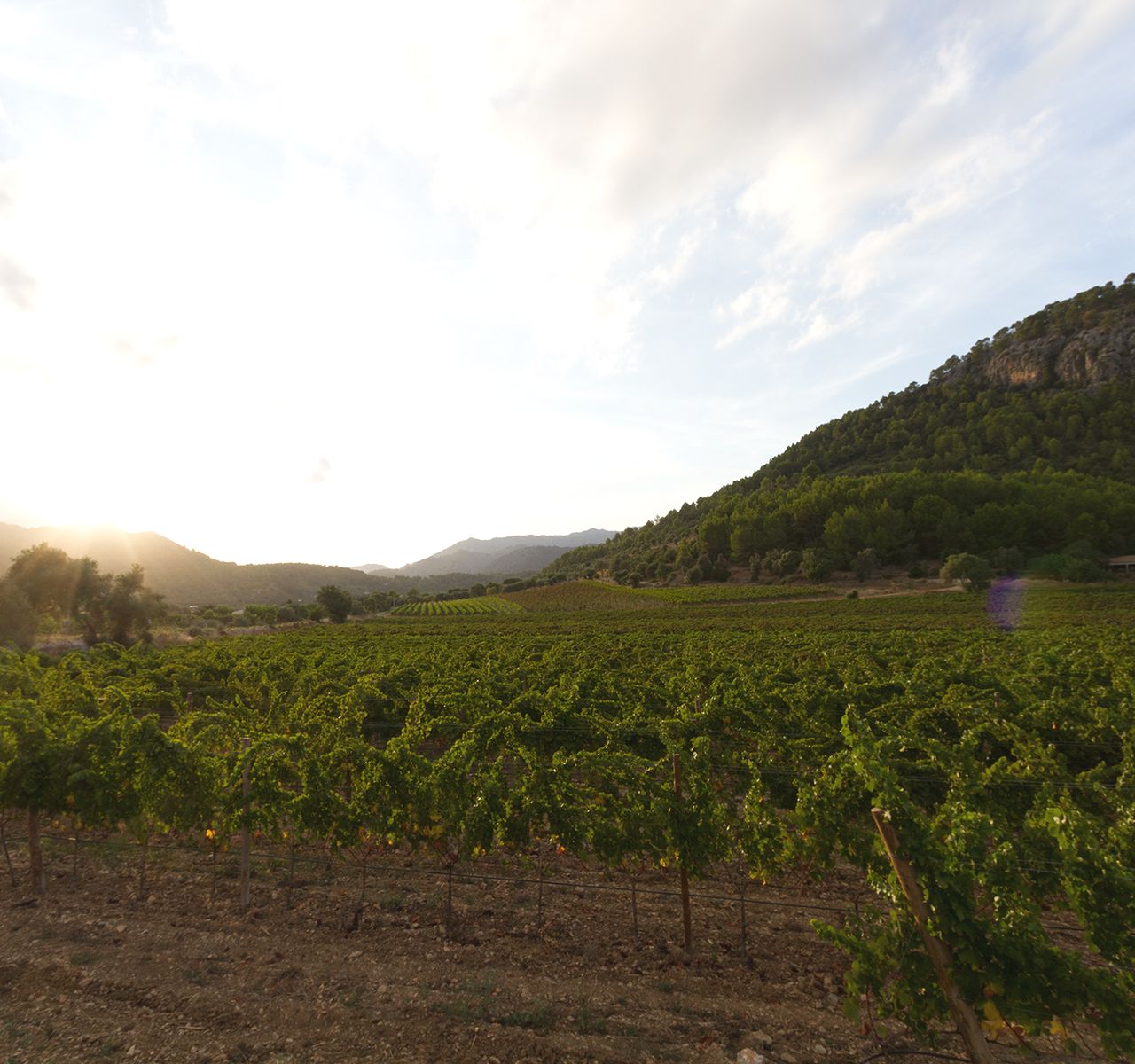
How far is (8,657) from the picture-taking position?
83.9 feet

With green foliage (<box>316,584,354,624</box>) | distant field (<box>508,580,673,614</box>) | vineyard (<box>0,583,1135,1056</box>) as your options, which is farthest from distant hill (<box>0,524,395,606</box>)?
vineyard (<box>0,583,1135,1056</box>)

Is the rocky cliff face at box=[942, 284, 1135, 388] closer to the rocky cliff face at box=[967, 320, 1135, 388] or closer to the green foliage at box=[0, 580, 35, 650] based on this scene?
the rocky cliff face at box=[967, 320, 1135, 388]

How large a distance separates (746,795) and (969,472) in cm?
12286

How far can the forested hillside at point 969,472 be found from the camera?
3469 inches

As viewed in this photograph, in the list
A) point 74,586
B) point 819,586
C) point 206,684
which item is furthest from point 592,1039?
point 819,586

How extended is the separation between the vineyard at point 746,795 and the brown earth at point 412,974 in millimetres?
464

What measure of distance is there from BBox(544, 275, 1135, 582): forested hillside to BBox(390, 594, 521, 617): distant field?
31339 millimetres

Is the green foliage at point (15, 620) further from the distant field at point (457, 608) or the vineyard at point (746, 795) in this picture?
the distant field at point (457, 608)

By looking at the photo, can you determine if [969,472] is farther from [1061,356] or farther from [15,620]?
[15,620]

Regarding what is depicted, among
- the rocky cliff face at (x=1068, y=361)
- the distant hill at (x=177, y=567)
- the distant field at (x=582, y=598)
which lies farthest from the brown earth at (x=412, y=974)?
the rocky cliff face at (x=1068, y=361)

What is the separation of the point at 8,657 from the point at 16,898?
24.1 m

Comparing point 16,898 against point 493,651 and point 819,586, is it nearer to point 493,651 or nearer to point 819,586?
point 493,651

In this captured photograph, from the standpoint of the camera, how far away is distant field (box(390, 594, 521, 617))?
88750 mm

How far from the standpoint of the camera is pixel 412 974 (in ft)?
22.6
